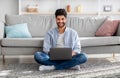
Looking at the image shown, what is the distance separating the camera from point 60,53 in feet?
10.5

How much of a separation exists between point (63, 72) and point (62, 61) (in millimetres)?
184

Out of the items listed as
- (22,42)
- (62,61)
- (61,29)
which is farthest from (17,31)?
(62,61)

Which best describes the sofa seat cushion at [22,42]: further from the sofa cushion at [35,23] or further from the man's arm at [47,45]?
the sofa cushion at [35,23]

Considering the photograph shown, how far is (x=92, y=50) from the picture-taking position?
157 inches

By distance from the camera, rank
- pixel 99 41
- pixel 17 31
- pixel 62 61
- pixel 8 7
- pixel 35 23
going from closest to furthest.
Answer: pixel 62 61 < pixel 99 41 < pixel 17 31 < pixel 35 23 < pixel 8 7

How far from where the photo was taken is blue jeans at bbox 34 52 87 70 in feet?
10.7

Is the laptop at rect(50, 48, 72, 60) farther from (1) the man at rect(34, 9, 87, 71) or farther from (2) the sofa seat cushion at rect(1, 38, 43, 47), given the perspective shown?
(2) the sofa seat cushion at rect(1, 38, 43, 47)

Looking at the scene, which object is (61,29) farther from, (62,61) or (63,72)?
(63,72)

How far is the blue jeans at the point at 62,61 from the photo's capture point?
10.7ft

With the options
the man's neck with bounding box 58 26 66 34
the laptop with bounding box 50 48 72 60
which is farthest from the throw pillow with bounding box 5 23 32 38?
the laptop with bounding box 50 48 72 60

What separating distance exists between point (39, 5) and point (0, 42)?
2.53 meters

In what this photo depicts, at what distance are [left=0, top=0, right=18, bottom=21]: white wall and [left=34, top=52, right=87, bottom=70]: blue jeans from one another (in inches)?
118

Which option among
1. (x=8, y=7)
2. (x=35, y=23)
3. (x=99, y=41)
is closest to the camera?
(x=99, y=41)

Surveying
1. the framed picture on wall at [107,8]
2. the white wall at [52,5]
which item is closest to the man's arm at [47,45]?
the white wall at [52,5]
